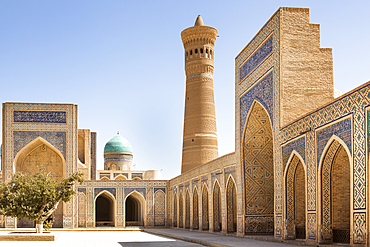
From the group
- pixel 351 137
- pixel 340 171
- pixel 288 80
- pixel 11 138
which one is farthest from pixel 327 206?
pixel 11 138

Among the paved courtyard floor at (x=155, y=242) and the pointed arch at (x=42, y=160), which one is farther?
the pointed arch at (x=42, y=160)

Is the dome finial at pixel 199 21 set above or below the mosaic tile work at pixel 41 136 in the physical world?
above

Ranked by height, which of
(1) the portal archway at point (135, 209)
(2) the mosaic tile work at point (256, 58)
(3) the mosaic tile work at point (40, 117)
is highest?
(2) the mosaic tile work at point (256, 58)

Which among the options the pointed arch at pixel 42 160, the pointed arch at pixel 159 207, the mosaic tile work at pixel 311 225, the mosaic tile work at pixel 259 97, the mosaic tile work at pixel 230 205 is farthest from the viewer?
the pointed arch at pixel 159 207

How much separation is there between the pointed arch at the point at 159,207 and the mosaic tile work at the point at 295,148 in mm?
13376

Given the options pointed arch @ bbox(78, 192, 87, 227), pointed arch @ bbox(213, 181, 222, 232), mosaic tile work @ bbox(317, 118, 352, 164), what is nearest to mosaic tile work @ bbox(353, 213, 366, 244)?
mosaic tile work @ bbox(317, 118, 352, 164)

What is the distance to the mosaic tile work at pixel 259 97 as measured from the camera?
11280mm

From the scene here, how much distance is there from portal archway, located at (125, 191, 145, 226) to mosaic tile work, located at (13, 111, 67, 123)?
5061mm

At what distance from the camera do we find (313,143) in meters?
8.73

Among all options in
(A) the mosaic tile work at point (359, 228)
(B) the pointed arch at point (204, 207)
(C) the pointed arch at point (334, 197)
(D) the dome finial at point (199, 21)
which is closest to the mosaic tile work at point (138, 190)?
(B) the pointed arch at point (204, 207)

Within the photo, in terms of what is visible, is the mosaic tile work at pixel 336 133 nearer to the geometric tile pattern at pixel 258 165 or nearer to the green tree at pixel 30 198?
the geometric tile pattern at pixel 258 165

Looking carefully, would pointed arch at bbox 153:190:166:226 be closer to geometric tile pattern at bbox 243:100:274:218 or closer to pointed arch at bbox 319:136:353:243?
geometric tile pattern at bbox 243:100:274:218

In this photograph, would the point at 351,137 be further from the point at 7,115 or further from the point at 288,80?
the point at 7,115

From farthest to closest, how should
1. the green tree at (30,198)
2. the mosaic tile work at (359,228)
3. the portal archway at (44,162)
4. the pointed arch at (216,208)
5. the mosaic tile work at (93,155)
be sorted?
the mosaic tile work at (93,155), the portal archway at (44,162), the pointed arch at (216,208), the green tree at (30,198), the mosaic tile work at (359,228)
